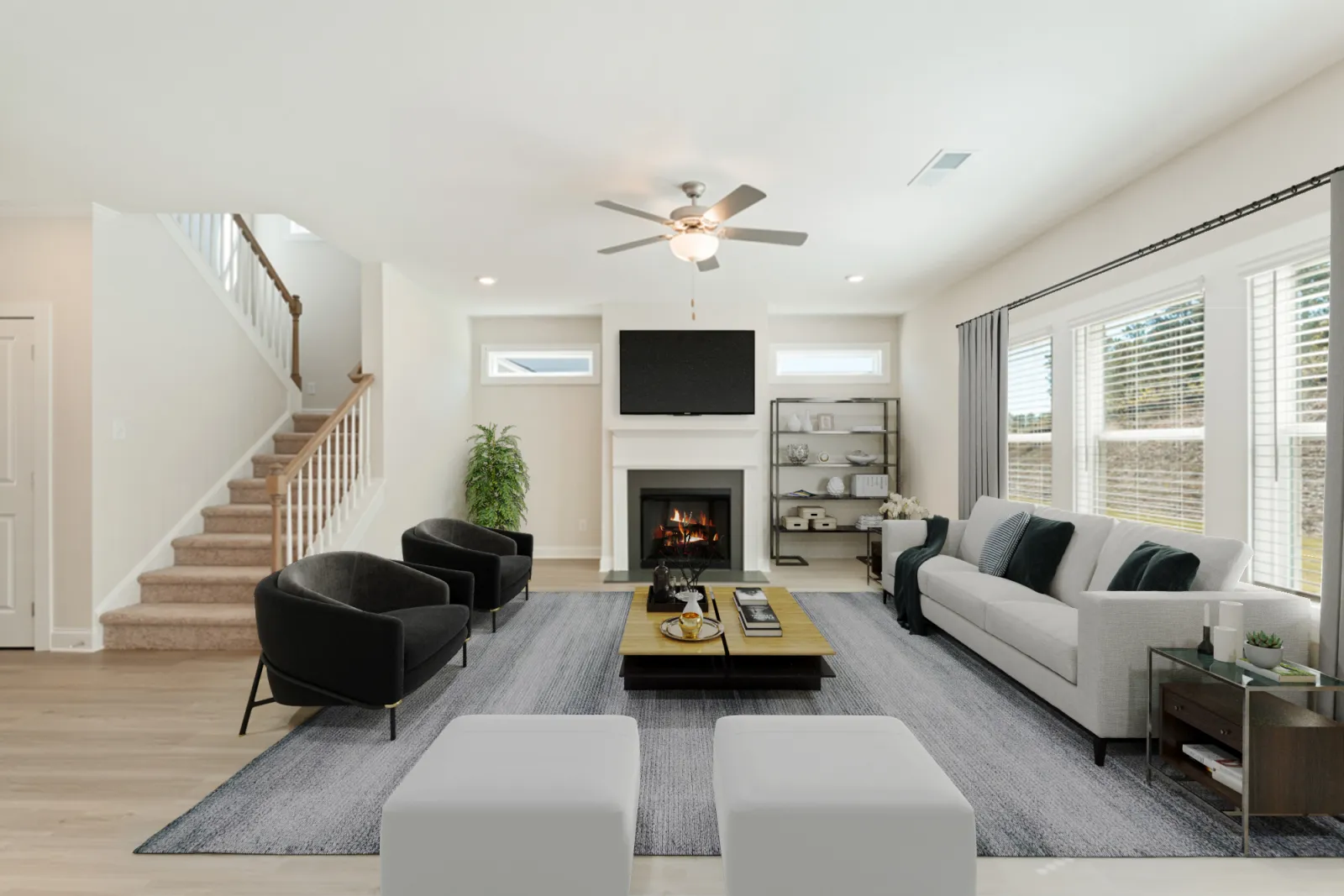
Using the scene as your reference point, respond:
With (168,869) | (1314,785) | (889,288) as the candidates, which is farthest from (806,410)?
(168,869)

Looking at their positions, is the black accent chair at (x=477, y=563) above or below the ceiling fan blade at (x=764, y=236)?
below


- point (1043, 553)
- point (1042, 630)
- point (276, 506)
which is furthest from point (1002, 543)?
point (276, 506)

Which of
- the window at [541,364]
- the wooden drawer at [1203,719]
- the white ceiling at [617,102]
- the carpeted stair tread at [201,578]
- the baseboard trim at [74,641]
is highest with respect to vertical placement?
the white ceiling at [617,102]

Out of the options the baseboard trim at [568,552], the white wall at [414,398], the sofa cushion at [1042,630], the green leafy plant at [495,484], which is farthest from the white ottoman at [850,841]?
the baseboard trim at [568,552]

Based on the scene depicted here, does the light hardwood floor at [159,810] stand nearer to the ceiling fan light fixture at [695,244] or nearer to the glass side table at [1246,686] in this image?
the glass side table at [1246,686]

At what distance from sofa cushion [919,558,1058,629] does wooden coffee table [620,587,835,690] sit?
98 centimetres

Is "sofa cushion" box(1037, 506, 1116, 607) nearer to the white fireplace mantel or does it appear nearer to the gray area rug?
the gray area rug

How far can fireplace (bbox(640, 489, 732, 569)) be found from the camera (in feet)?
21.6

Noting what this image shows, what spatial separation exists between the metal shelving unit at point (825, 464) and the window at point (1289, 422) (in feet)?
12.7

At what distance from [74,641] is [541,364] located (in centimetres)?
447

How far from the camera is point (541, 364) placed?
7223 millimetres

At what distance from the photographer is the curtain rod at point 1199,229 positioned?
8.12 feet

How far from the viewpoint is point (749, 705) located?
3.15 m

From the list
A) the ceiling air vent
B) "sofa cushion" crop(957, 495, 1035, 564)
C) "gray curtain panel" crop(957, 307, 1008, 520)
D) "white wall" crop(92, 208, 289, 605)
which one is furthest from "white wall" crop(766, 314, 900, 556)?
"white wall" crop(92, 208, 289, 605)
